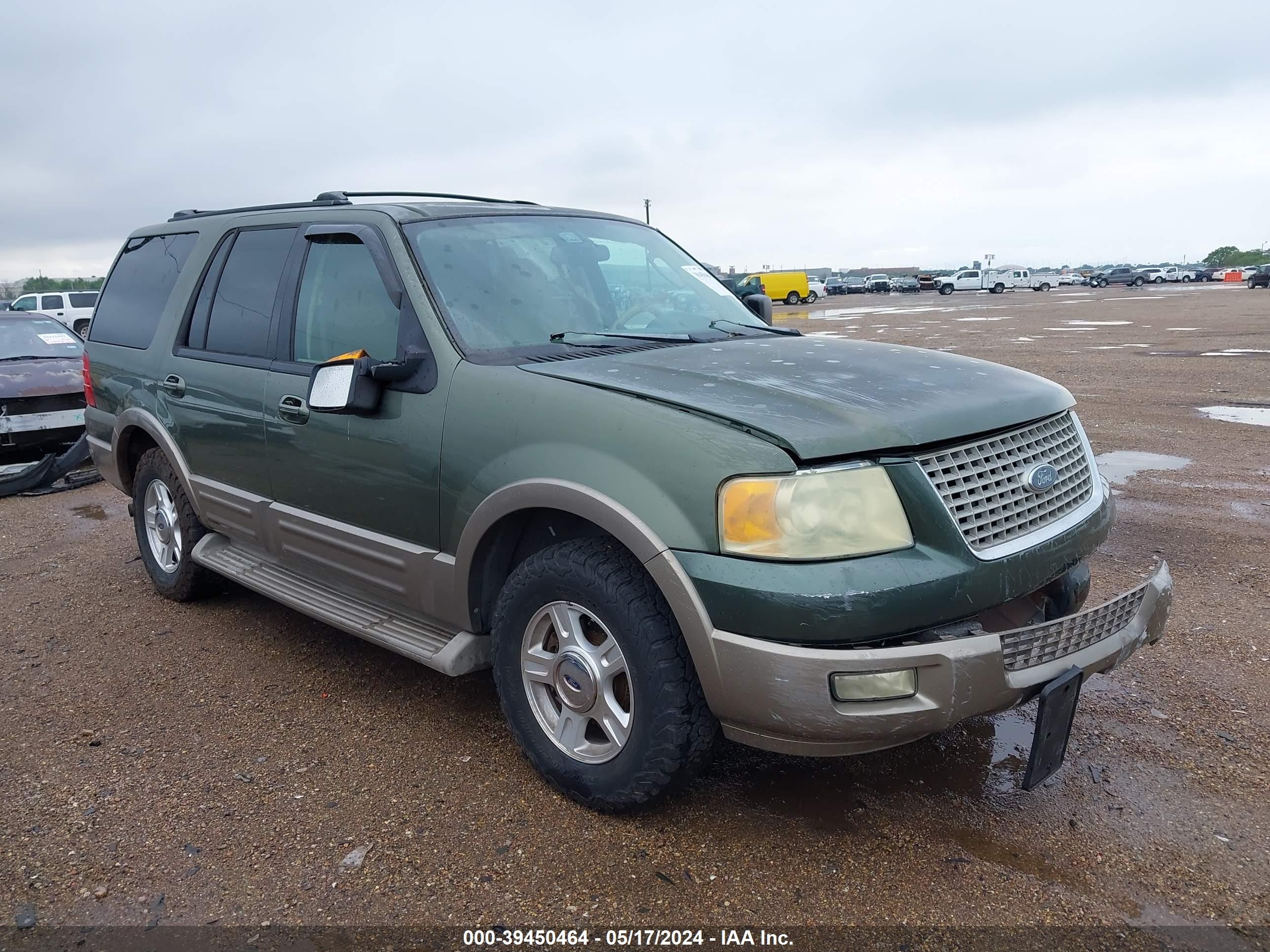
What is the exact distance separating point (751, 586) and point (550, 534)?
893 mm

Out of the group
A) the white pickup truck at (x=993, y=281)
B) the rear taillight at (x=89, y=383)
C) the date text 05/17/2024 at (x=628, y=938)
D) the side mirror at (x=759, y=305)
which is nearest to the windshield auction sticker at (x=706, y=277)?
the side mirror at (x=759, y=305)

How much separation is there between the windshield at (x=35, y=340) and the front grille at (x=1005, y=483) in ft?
30.1

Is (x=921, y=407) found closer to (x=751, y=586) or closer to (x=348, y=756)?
(x=751, y=586)

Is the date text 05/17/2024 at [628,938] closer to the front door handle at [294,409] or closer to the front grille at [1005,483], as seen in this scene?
the front grille at [1005,483]

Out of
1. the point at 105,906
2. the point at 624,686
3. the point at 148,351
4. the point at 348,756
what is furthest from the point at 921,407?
the point at 148,351

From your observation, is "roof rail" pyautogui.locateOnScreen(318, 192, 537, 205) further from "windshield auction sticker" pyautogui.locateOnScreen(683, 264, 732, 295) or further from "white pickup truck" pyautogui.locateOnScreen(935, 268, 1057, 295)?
"white pickup truck" pyautogui.locateOnScreen(935, 268, 1057, 295)

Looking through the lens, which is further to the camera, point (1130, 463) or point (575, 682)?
point (1130, 463)

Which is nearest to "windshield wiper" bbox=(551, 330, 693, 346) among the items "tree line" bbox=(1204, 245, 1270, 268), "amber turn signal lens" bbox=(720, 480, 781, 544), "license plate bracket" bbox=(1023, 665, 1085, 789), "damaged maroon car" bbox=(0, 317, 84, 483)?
"amber turn signal lens" bbox=(720, 480, 781, 544)

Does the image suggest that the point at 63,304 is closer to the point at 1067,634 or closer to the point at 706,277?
the point at 706,277

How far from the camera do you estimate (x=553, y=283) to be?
3.68 metres

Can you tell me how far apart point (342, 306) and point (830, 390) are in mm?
1994

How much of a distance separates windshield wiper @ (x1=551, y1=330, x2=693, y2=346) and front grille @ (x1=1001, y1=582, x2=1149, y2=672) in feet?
5.39

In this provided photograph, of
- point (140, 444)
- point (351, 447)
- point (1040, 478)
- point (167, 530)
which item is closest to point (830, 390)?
point (1040, 478)

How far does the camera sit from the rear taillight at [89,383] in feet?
17.8
